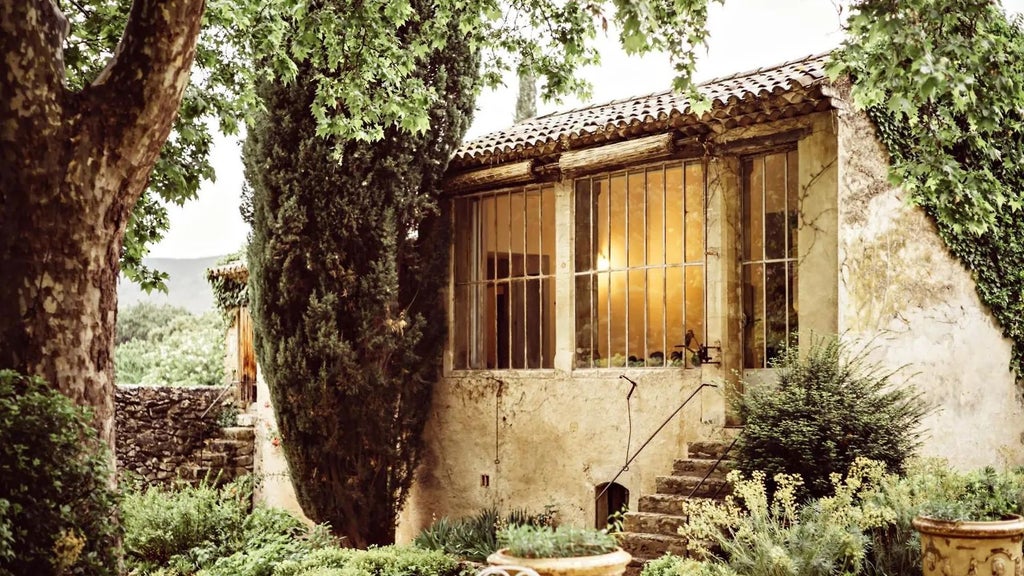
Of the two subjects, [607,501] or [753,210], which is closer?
[753,210]

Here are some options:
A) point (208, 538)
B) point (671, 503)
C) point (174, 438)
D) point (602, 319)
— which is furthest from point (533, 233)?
point (174, 438)

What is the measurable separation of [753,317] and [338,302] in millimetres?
5119

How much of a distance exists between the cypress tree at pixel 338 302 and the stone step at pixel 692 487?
4017mm

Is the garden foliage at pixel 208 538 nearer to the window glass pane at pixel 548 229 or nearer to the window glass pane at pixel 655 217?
the window glass pane at pixel 548 229

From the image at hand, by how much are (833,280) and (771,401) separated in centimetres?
Result: 154

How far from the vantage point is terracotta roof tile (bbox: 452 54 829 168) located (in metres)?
10.2

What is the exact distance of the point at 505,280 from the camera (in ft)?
44.5

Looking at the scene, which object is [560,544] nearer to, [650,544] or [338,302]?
[650,544]

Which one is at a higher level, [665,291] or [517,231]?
[517,231]

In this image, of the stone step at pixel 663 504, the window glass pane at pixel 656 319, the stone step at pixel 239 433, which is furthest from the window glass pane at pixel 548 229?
the stone step at pixel 239 433

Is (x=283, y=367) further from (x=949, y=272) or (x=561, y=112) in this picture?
(x=949, y=272)

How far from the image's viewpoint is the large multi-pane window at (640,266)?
11.6 m

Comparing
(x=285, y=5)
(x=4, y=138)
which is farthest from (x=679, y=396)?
(x=4, y=138)

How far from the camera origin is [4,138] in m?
6.61
